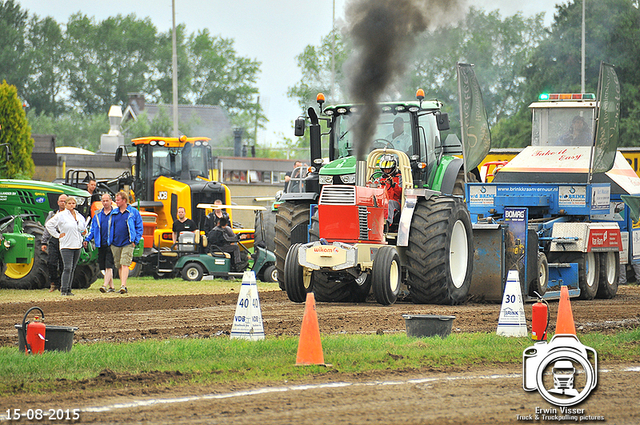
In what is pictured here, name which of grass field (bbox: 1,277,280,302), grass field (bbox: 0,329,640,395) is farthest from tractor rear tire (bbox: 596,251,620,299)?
grass field (bbox: 0,329,640,395)

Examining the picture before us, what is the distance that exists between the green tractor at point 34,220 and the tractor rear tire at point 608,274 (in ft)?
30.9

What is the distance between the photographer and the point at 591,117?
18203mm

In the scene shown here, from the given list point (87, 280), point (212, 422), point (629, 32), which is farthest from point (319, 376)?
point (629, 32)

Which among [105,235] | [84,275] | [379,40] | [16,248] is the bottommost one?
[84,275]

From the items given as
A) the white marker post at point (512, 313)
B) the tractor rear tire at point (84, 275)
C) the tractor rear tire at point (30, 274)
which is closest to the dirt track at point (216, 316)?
the white marker post at point (512, 313)

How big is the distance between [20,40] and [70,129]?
10276mm

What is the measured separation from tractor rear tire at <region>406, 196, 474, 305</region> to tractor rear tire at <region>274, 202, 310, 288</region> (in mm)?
1722

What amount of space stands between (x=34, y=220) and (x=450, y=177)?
8.40m

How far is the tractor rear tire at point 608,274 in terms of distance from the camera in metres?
16.4

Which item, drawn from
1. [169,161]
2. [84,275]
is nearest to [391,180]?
[84,275]

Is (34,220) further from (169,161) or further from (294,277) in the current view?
(294,277)

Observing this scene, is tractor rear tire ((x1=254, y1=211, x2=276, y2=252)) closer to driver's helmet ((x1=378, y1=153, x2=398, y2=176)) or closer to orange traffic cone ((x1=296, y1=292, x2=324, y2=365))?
driver's helmet ((x1=378, y1=153, x2=398, y2=176))

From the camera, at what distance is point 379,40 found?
45.2ft

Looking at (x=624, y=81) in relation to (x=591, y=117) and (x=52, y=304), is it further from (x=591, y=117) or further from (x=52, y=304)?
(x=52, y=304)
